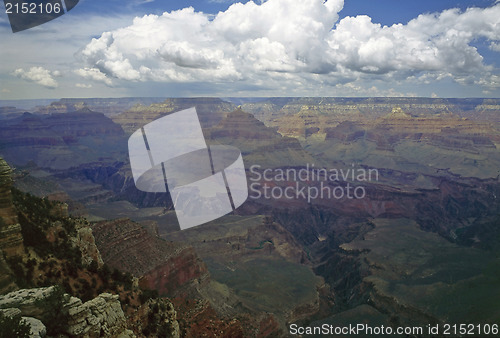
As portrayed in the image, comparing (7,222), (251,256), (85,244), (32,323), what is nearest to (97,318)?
(32,323)

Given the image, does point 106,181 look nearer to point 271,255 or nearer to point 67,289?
point 271,255

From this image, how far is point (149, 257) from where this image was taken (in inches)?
1869

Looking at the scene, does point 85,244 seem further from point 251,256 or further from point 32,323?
point 251,256

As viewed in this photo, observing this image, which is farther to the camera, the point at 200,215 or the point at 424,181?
the point at 424,181

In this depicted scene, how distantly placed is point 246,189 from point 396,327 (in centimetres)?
8238

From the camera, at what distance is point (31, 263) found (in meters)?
20.6

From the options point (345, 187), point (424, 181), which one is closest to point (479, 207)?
point (424, 181)
